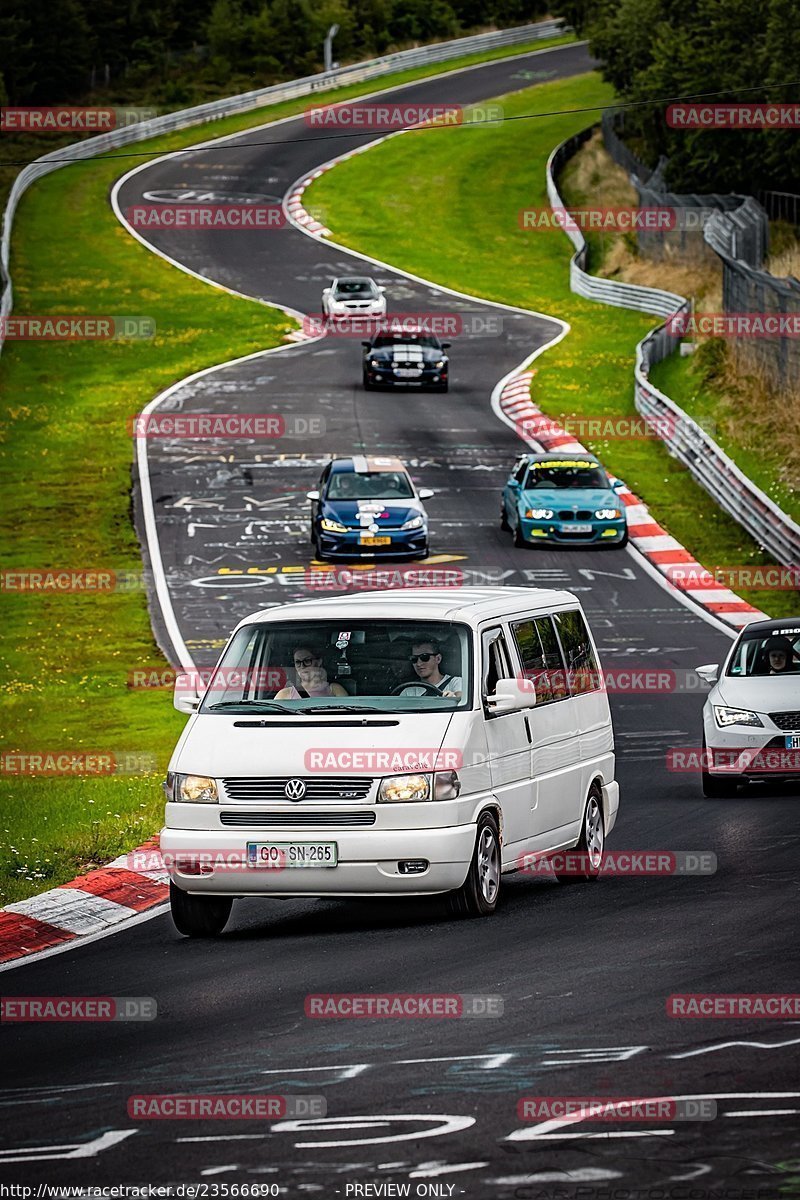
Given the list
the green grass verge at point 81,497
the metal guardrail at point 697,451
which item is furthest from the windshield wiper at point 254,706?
the metal guardrail at point 697,451

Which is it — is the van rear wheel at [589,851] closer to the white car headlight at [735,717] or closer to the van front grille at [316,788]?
the van front grille at [316,788]

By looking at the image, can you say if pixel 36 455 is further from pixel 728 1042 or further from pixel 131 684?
pixel 728 1042

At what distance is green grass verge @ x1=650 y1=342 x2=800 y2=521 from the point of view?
3653cm

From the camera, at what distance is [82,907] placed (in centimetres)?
1239

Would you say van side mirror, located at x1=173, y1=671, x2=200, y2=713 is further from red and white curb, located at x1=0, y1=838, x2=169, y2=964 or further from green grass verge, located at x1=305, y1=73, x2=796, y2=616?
green grass verge, located at x1=305, y1=73, x2=796, y2=616

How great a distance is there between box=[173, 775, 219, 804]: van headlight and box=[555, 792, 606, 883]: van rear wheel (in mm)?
2992

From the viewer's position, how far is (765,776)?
57.6 ft

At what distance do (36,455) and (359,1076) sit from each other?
34223 millimetres

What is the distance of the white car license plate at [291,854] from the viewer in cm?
1126

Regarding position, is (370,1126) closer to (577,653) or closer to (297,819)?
(297,819)

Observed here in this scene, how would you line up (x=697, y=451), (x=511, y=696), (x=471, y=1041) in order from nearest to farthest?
(x=471, y=1041)
(x=511, y=696)
(x=697, y=451)

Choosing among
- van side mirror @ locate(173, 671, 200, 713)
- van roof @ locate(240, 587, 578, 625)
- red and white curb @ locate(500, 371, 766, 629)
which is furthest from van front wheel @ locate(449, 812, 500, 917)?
red and white curb @ locate(500, 371, 766, 629)

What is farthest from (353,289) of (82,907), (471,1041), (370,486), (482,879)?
(471,1041)

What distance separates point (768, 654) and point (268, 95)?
248 ft
